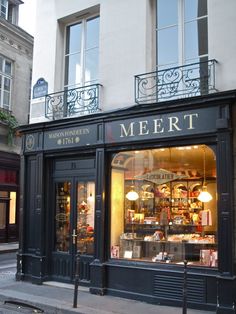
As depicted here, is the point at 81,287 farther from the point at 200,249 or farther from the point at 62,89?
the point at 62,89

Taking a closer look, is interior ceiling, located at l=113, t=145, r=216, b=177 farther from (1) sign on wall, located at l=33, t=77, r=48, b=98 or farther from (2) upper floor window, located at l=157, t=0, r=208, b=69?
(1) sign on wall, located at l=33, t=77, r=48, b=98

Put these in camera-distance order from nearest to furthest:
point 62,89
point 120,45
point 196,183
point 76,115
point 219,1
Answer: point 219,1 → point 196,183 → point 120,45 → point 76,115 → point 62,89

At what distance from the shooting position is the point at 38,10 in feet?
37.3

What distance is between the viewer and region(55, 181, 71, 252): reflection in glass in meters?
10.3

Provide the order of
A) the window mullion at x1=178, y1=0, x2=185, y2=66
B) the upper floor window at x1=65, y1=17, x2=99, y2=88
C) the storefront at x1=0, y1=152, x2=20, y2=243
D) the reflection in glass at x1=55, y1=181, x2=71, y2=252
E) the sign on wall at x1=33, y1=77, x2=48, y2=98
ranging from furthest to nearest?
the storefront at x1=0, y1=152, x2=20, y2=243 < the sign on wall at x1=33, y1=77, x2=48, y2=98 < the upper floor window at x1=65, y1=17, x2=99, y2=88 < the reflection in glass at x1=55, y1=181, x2=71, y2=252 < the window mullion at x1=178, y1=0, x2=185, y2=66

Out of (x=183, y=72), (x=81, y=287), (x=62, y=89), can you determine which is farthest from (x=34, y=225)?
(x=183, y=72)

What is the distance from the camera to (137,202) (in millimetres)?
9438

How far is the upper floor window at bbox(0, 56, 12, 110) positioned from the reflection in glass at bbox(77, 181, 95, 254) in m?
10.5

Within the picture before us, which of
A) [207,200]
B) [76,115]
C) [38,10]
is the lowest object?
[207,200]

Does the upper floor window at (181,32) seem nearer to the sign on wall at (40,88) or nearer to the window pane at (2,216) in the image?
the sign on wall at (40,88)

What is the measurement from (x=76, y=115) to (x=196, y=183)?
3301mm

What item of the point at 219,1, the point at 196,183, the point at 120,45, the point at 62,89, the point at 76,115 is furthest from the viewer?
the point at 62,89

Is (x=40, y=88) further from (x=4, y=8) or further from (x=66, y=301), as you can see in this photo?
(x=4, y=8)

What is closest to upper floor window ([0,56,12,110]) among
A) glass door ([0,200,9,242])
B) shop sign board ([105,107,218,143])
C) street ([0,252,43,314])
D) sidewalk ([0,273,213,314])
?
glass door ([0,200,9,242])
